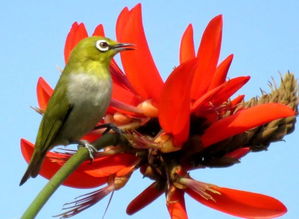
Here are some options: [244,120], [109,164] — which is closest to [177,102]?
[244,120]

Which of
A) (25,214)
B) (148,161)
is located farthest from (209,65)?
(25,214)

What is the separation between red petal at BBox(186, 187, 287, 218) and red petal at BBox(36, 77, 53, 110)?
101 centimetres

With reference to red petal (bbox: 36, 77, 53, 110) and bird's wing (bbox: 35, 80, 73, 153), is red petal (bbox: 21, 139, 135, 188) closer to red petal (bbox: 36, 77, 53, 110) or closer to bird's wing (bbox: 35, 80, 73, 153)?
bird's wing (bbox: 35, 80, 73, 153)

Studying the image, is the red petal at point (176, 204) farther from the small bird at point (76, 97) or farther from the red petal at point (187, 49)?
the red petal at point (187, 49)

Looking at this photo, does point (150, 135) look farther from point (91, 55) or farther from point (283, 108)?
point (283, 108)

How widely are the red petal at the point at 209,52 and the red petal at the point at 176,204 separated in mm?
582

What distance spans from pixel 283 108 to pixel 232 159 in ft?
1.76

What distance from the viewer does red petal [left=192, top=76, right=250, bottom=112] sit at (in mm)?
2865

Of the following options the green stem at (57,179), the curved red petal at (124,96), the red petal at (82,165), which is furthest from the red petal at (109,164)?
the green stem at (57,179)

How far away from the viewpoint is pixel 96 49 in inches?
123

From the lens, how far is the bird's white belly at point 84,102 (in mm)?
2977

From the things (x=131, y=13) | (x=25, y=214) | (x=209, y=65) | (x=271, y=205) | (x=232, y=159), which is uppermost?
(x=131, y=13)

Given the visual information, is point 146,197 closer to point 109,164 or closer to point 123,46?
point 109,164

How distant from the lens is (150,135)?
3221 mm
